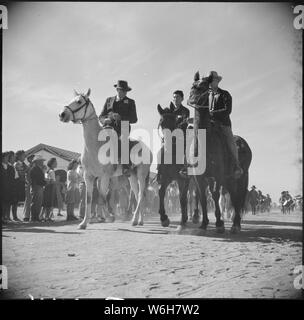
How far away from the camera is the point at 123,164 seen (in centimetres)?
718

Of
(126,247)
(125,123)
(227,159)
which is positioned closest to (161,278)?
(126,247)

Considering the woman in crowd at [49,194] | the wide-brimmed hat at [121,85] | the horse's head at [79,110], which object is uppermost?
the wide-brimmed hat at [121,85]

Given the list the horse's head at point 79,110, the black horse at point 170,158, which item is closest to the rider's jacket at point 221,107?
the black horse at point 170,158

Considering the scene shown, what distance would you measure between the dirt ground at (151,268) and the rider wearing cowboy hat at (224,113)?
2004 millimetres

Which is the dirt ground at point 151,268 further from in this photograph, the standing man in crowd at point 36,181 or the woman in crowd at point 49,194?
the woman in crowd at point 49,194

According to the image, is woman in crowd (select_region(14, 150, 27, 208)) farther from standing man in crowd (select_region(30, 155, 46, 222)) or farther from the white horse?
the white horse

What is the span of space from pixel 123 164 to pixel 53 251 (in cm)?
349

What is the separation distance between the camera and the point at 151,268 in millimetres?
3082

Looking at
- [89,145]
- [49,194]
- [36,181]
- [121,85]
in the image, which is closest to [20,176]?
[36,181]

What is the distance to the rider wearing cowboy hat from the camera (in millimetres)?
6020

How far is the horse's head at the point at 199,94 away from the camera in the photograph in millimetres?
5578

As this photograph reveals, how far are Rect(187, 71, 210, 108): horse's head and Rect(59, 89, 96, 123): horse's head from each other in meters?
2.31
